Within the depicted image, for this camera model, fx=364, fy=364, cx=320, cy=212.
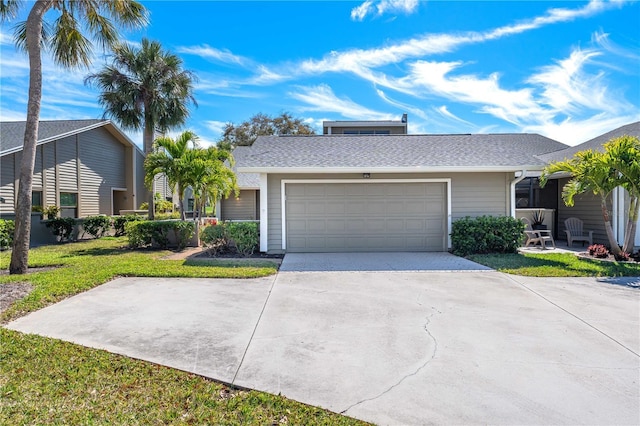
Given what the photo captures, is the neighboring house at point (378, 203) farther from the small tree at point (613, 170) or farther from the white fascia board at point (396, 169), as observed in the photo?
the small tree at point (613, 170)

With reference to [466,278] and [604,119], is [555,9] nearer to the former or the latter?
[466,278]

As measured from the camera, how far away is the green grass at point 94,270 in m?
5.60

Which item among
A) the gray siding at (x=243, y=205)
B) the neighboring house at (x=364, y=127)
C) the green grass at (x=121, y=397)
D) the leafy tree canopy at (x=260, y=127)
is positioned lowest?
the green grass at (x=121, y=397)

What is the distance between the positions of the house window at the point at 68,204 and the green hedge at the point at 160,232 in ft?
22.9

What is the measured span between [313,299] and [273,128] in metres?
31.8

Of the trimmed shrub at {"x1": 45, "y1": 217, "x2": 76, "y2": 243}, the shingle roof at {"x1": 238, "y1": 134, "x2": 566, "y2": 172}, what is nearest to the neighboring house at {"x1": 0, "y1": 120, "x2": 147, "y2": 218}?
the trimmed shrub at {"x1": 45, "y1": 217, "x2": 76, "y2": 243}

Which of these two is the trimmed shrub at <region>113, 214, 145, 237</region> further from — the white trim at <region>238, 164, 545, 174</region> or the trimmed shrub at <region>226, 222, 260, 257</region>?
the white trim at <region>238, 164, 545, 174</region>

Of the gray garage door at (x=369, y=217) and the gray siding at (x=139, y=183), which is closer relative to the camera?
the gray garage door at (x=369, y=217)

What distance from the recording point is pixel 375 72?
588 inches

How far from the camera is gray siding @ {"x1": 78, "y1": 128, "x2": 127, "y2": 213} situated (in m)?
17.7

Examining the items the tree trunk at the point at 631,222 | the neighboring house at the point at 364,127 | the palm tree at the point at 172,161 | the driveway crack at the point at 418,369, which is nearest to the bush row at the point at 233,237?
the palm tree at the point at 172,161

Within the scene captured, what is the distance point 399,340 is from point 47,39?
34.0 feet

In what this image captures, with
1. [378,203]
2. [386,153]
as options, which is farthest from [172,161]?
[386,153]

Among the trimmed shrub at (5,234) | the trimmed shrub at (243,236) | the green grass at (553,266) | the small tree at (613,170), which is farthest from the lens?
the trimmed shrub at (5,234)
